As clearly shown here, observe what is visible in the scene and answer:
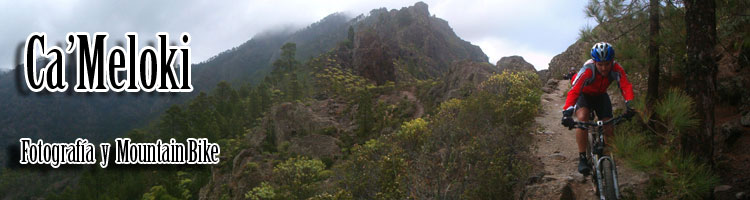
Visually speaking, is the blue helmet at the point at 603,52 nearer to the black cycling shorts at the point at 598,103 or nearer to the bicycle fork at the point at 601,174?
the black cycling shorts at the point at 598,103

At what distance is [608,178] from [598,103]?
868 mm

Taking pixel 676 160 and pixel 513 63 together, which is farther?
pixel 513 63

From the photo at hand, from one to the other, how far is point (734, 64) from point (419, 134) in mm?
7372

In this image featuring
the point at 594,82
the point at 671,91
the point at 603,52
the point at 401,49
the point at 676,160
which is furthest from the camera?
the point at 401,49

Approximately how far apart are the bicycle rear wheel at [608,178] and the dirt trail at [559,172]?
1130mm

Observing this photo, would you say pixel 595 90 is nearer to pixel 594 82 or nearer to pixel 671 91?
pixel 594 82

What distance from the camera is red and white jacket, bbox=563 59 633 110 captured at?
4.18 metres

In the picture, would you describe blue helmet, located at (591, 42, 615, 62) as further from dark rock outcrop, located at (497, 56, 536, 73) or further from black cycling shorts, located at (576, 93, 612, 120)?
dark rock outcrop, located at (497, 56, 536, 73)

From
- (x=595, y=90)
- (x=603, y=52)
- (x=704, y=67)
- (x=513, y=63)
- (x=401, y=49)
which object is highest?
(x=401, y=49)

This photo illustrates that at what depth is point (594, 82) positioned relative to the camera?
4.38 m

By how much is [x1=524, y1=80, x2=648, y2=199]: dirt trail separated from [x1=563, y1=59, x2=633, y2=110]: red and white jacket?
1.45m

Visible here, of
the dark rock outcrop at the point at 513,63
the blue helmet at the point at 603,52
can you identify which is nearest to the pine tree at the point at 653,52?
the blue helmet at the point at 603,52

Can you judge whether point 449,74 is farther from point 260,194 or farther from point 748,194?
point 748,194

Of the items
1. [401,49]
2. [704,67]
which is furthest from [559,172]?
[401,49]
